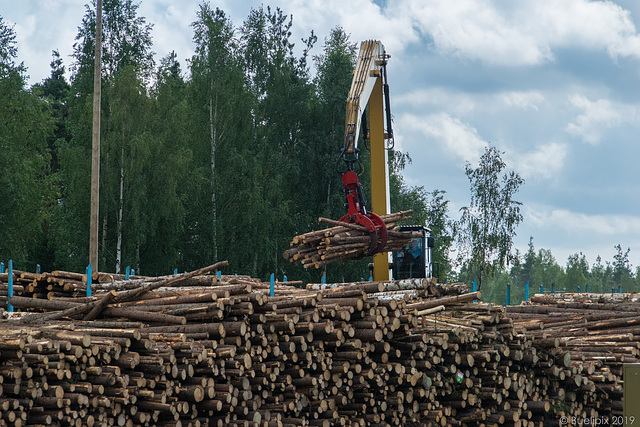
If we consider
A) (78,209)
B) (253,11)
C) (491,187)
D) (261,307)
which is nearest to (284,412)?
(261,307)

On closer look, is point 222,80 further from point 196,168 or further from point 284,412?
point 284,412

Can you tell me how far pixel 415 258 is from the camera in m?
18.3

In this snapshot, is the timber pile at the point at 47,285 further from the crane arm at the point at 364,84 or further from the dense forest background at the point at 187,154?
the dense forest background at the point at 187,154

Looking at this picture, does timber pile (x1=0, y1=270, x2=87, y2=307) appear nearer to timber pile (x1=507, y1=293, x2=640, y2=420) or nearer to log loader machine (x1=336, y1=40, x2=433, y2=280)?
log loader machine (x1=336, y1=40, x2=433, y2=280)

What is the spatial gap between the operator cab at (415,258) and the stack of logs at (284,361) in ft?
15.6

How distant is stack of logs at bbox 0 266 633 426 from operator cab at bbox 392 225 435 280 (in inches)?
187

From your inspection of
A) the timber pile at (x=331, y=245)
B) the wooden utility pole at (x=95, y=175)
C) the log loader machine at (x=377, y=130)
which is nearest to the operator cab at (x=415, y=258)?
the log loader machine at (x=377, y=130)

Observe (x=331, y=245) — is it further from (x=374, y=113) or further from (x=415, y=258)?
(x=374, y=113)

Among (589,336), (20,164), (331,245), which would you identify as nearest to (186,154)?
(20,164)

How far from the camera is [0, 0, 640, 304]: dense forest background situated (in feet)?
97.9

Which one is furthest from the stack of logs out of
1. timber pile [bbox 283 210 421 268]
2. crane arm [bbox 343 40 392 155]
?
crane arm [bbox 343 40 392 155]

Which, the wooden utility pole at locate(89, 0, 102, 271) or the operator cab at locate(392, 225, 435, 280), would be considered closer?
the operator cab at locate(392, 225, 435, 280)

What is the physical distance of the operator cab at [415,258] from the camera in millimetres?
18016

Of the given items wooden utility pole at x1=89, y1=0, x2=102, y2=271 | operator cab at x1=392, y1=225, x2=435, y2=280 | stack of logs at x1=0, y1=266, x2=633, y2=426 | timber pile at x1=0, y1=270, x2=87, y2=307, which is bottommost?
stack of logs at x1=0, y1=266, x2=633, y2=426
